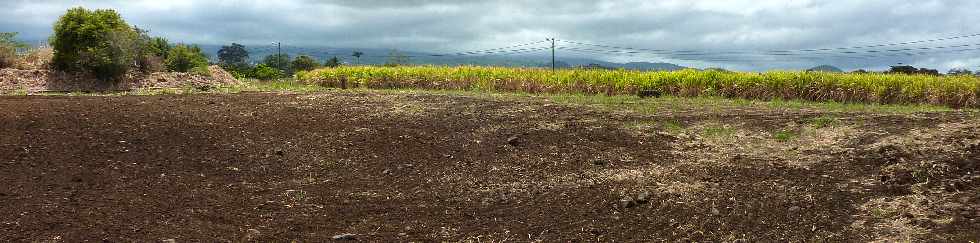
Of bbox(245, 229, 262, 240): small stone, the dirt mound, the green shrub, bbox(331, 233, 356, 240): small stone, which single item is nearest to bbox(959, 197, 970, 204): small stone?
bbox(331, 233, 356, 240): small stone

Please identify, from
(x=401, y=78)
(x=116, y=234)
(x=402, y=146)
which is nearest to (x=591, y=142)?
(x=402, y=146)

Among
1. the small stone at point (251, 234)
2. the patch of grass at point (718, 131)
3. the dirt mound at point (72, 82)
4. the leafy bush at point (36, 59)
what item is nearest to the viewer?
the small stone at point (251, 234)

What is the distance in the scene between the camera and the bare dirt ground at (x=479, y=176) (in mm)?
5934

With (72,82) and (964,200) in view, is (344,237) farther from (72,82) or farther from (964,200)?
(72,82)

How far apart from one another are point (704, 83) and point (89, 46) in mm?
16293

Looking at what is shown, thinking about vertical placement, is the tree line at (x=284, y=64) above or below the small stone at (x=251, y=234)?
above

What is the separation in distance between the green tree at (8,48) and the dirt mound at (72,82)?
1.43 meters

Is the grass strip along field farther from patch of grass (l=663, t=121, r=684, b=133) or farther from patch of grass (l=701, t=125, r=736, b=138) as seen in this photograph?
patch of grass (l=701, t=125, r=736, b=138)

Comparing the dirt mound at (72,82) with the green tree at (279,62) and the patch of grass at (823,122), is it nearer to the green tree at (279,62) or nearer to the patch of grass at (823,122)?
the patch of grass at (823,122)

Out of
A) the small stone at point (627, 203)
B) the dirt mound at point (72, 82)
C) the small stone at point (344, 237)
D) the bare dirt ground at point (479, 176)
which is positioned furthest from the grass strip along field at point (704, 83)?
the small stone at point (344, 237)

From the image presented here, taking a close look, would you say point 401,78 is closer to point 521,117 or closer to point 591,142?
point 521,117

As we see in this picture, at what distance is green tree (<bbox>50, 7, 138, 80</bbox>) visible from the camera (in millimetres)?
17484

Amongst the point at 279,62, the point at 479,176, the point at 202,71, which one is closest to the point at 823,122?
the point at 479,176

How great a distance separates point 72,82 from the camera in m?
17.5
